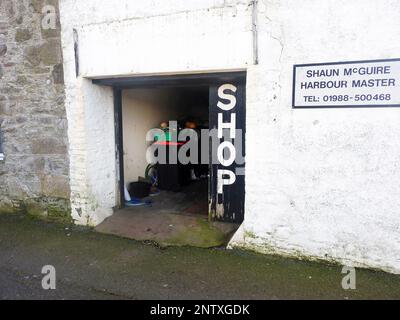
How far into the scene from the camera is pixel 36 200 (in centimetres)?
546

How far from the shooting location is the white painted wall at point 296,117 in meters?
3.42

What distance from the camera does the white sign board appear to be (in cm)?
332

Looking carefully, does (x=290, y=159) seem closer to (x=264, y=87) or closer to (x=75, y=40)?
(x=264, y=87)

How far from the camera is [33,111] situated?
5234 mm

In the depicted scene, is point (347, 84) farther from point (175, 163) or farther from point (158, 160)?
point (158, 160)

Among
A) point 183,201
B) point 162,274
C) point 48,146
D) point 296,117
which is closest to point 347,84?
point 296,117

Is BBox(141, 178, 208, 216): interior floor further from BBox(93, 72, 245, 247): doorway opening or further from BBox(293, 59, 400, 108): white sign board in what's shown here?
BBox(293, 59, 400, 108): white sign board

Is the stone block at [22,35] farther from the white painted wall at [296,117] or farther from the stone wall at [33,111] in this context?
the white painted wall at [296,117]

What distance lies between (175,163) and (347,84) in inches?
158

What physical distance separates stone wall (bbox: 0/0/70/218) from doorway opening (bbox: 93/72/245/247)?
79 cm

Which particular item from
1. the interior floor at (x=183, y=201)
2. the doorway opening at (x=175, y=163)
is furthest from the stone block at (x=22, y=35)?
the interior floor at (x=183, y=201)

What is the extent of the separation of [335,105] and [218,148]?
1567 millimetres
